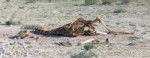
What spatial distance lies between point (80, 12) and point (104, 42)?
13.2 meters

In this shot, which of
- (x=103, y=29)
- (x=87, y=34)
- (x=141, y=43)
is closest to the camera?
(x=141, y=43)

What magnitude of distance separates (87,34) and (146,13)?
32.9 ft

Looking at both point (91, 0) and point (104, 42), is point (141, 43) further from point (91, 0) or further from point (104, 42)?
point (91, 0)

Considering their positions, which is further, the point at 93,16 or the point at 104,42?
the point at 93,16

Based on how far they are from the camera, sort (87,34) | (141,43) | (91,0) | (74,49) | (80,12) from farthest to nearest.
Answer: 1. (91,0)
2. (80,12)
3. (87,34)
4. (141,43)
5. (74,49)

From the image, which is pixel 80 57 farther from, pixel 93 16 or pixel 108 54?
pixel 93 16

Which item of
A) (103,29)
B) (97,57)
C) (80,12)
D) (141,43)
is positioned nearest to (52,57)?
(97,57)

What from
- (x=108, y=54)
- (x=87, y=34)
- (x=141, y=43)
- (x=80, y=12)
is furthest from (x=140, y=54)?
(x=80, y=12)

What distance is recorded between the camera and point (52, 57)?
14102 millimetres

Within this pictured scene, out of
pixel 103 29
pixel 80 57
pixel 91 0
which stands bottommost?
pixel 91 0

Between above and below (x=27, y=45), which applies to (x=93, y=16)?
below

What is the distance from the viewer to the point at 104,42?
16609 millimetres


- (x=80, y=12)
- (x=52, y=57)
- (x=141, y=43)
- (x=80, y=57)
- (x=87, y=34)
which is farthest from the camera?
(x=80, y=12)

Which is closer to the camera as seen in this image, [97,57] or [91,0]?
[97,57]
